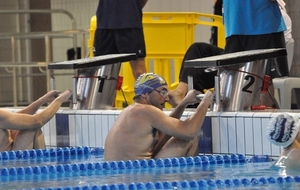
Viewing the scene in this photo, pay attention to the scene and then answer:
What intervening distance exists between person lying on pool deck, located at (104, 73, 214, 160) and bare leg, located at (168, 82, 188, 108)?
1.20 meters

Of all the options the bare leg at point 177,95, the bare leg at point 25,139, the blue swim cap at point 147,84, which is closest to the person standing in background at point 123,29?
the bare leg at point 177,95

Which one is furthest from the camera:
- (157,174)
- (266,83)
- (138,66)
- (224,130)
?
(138,66)

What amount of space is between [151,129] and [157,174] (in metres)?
0.48

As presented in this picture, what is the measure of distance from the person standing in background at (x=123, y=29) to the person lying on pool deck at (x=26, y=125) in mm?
866

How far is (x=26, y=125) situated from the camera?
6832mm

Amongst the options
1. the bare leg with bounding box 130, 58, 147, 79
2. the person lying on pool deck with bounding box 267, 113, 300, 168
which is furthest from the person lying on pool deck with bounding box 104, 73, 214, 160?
the bare leg with bounding box 130, 58, 147, 79

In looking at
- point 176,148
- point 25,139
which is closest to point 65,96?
point 25,139

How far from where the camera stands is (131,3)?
808 centimetres

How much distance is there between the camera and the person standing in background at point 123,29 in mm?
7996

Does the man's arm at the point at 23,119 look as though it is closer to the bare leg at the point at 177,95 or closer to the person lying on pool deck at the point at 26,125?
the person lying on pool deck at the point at 26,125

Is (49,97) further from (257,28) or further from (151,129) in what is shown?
(257,28)

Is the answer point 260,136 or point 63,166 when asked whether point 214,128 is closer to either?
point 260,136

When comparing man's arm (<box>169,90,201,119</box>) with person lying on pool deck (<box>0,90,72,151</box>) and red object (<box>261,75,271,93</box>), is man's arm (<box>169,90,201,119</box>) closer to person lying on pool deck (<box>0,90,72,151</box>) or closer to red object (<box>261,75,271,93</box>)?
red object (<box>261,75,271,93</box>)

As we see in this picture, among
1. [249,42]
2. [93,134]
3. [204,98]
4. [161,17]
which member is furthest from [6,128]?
[161,17]
